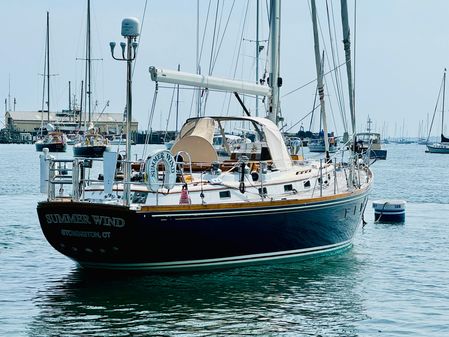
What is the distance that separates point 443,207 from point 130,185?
26550 millimetres

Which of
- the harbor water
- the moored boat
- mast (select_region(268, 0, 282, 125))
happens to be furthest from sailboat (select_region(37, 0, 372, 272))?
the moored boat

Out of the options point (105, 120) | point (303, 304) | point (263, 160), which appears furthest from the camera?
point (105, 120)

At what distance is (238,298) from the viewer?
66.6 feet

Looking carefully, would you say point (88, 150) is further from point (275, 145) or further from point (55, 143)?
point (275, 145)

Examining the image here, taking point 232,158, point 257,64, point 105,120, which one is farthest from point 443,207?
point 105,120

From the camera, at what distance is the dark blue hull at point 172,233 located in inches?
810

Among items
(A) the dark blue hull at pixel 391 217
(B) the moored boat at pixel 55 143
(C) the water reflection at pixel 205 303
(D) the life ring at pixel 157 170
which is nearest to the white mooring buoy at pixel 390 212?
(A) the dark blue hull at pixel 391 217

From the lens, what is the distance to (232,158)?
26.2 metres

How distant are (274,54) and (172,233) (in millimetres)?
8221

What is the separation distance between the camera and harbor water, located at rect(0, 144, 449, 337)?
17.9m

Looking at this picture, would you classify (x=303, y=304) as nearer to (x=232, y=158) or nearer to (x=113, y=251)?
(x=113, y=251)

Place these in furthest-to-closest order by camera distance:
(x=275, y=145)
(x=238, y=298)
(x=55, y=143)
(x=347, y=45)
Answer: (x=55, y=143)
(x=347, y=45)
(x=275, y=145)
(x=238, y=298)

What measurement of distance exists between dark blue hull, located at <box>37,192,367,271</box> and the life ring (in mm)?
718

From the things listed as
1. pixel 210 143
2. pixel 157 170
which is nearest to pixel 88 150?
pixel 210 143
